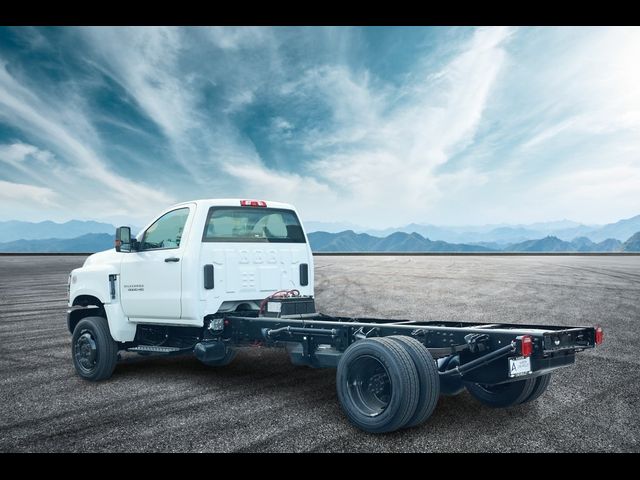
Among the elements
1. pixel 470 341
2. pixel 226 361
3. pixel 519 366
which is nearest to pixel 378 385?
pixel 470 341

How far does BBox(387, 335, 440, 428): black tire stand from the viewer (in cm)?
506

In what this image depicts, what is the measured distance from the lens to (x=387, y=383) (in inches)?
210

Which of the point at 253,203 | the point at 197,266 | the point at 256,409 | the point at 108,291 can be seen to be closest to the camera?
the point at 256,409

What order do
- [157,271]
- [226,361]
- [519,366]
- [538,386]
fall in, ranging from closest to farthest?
[519,366]
[538,386]
[157,271]
[226,361]

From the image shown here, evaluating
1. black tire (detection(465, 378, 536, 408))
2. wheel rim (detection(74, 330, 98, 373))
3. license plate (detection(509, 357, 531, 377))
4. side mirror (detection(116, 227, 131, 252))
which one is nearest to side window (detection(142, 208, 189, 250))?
side mirror (detection(116, 227, 131, 252))

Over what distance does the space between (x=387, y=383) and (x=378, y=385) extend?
16cm

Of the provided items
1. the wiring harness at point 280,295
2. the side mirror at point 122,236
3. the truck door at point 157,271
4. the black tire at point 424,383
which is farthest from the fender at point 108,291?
the black tire at point 424,383

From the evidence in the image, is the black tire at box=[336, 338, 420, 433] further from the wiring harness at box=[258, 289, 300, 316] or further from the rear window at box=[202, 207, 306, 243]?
the rear window at box=[202, 207, 306, 243]

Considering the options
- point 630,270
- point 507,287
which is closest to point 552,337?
point 507,287

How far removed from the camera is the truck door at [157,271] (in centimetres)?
735

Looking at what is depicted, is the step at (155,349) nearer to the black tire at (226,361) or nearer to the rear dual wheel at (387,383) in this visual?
the black tire at (226,361)

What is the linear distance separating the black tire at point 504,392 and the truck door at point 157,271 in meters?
3.70

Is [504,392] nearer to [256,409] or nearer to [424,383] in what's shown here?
[424,383]

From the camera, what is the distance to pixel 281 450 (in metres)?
4.88
